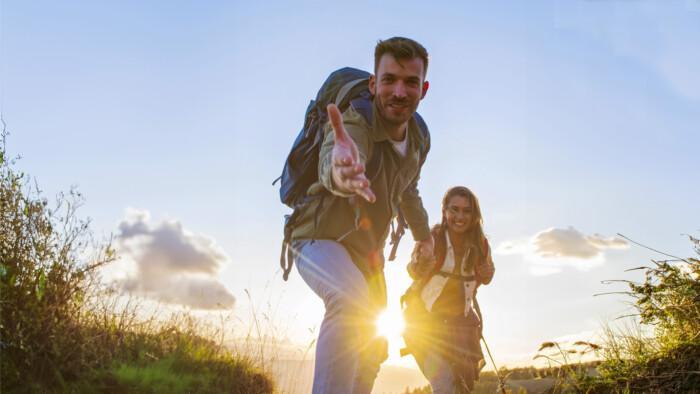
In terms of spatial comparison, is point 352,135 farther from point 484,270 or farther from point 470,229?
point 470,229

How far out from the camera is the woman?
6.12 m

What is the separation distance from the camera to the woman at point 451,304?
6.12 metres

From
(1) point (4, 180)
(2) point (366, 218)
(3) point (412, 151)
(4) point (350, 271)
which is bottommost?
(4) point (350, 271)

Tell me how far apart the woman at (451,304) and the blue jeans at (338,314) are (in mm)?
2975

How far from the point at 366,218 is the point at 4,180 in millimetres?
5948

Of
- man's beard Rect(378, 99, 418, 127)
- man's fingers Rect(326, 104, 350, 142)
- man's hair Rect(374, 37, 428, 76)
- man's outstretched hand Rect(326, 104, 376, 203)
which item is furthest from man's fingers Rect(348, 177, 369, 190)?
man's hair Rect(374, 37, 428, 76)

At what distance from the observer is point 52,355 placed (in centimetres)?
712

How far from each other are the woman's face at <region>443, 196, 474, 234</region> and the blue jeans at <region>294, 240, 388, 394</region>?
3.64 meters

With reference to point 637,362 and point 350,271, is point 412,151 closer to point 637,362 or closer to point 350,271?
point 350,271

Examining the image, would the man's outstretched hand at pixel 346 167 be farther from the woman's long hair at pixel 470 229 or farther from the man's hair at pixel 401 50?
the woman's long hair at pixel 470 229

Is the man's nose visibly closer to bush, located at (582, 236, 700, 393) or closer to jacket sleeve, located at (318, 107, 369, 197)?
jacket sleeve, located at (318, 107, 369, 197)

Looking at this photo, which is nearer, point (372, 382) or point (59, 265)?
point (372, 382)

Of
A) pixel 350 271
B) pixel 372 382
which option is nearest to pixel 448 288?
pixel 372 382

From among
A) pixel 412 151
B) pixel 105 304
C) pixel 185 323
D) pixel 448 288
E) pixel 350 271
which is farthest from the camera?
Answer: pixel 185 323
